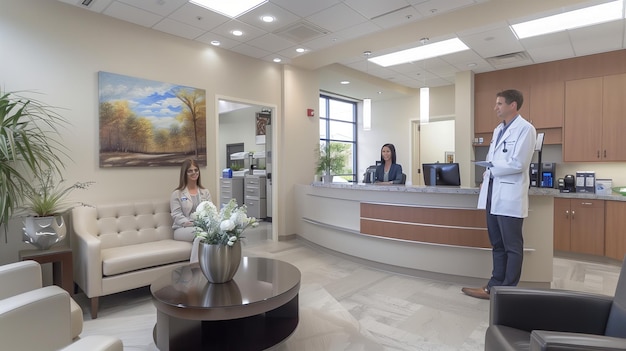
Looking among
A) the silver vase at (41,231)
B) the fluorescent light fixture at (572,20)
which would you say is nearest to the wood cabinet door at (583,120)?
the fluorescent light fixture at (572,20)

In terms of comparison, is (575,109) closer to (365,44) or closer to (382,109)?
(365,44)

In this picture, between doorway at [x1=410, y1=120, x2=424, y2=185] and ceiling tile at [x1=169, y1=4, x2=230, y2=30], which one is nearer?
ceiling tile at [x1=169, y1=4, x2=230, y2=30]

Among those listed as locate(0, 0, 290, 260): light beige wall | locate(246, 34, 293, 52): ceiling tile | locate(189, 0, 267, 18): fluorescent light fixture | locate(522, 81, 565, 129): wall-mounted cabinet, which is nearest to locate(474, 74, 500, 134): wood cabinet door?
locate(522, 81, 565, 129): wall-mounted cabinet

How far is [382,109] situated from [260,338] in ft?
25.7

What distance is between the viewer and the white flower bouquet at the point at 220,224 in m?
2.26

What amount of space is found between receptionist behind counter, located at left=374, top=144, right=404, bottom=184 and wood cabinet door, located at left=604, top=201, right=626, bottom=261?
294 cm

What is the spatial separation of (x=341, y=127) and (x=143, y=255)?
23.0ft

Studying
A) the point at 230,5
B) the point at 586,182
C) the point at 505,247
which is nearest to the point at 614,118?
the point at 586,182

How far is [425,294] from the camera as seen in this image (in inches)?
133

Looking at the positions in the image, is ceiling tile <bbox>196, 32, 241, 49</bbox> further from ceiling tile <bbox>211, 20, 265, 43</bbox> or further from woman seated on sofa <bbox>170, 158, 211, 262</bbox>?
woman seated on sofa <bbox>170, 158, 211, 262</bbox>

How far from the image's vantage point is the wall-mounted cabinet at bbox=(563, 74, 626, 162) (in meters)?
5.07

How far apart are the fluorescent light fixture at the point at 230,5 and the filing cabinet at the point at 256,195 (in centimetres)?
415

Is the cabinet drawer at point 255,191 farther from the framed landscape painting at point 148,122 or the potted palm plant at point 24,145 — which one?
the potted palm plant at point 24,145

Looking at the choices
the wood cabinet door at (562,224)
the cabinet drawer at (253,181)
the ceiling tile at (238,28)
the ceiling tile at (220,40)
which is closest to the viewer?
the ceiling tile at (238,28)
